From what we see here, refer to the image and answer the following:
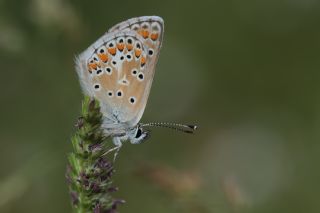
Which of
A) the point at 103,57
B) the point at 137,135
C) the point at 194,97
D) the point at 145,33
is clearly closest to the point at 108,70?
the point at 103,57

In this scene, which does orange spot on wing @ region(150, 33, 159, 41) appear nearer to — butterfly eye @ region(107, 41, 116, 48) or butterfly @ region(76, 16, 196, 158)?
butterfly @ region(76, 16, 196, 158)

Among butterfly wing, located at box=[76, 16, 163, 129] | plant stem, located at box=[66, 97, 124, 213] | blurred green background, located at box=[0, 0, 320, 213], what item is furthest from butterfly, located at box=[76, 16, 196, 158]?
plant stem, located at box=[66, 97, 124, 213]

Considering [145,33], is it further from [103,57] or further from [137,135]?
[137,135]

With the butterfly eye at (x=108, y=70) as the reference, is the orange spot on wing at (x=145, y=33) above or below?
above

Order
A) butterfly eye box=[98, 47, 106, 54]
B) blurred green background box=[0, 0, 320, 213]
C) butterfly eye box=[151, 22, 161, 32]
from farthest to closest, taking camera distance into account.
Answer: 1. blurred green background box=[0, 0, 320, 213]
2. butterfly eye box=[151, 22, 161, 32]
3. butterfly eye box=[98, 47, 106, 54]

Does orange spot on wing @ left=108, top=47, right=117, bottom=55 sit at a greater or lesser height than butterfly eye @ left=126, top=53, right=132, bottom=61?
greater

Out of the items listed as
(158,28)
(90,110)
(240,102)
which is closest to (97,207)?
(90,110)

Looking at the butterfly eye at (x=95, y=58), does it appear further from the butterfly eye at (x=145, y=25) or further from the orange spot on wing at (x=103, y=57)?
the butterfly eye at (x=145, y=25)

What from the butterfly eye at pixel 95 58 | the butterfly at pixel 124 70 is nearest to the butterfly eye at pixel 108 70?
the butterfly at pixel 124 70
